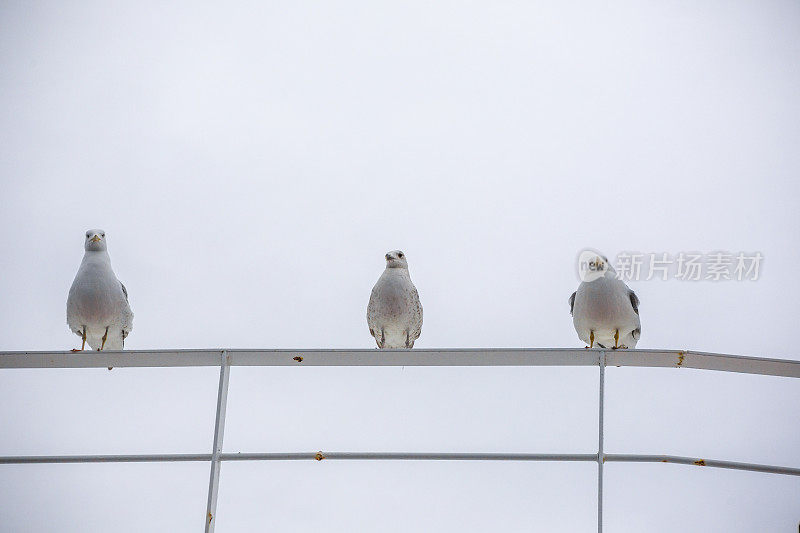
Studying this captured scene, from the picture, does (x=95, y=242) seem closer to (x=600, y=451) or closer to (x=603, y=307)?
(x=603, y=307)

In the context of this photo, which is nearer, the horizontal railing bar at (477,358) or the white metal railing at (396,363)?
the white metal railing at (396,363)

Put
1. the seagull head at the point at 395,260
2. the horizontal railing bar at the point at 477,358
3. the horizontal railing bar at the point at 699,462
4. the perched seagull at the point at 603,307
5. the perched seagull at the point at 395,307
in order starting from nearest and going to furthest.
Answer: the horizontal railing bar at the point at 699,462 < the horizontal railing bar at the point at 477,358 < the perched seagull at the point at 603,307 < the perched seagull at the point at 395,307 < the seagull head at the point at 395,260

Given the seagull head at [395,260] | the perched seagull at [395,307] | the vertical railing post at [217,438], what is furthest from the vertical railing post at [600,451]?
the seagull head at [395,260]

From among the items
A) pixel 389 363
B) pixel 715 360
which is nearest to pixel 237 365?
pixel 389 363

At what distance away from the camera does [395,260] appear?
26.0 feet

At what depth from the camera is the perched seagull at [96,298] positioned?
7.35 metres

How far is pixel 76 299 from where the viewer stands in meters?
7.35

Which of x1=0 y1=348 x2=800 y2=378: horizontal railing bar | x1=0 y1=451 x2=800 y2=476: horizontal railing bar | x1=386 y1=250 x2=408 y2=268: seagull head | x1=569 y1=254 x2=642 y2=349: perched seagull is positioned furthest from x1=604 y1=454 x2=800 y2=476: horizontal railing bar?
x1=386 y1=250 x2=408 y2=268: seagull head

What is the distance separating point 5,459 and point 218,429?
3.34 ft

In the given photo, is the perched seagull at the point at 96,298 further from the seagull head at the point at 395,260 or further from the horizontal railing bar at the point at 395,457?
the horizontal railing bar at the point at 395,457

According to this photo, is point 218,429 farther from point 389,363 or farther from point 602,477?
point 602,477

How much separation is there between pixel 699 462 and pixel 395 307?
3679 mm

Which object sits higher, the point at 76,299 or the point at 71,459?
the point at 76,299

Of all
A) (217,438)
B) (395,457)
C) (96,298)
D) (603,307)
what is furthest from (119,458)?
(603,307)
